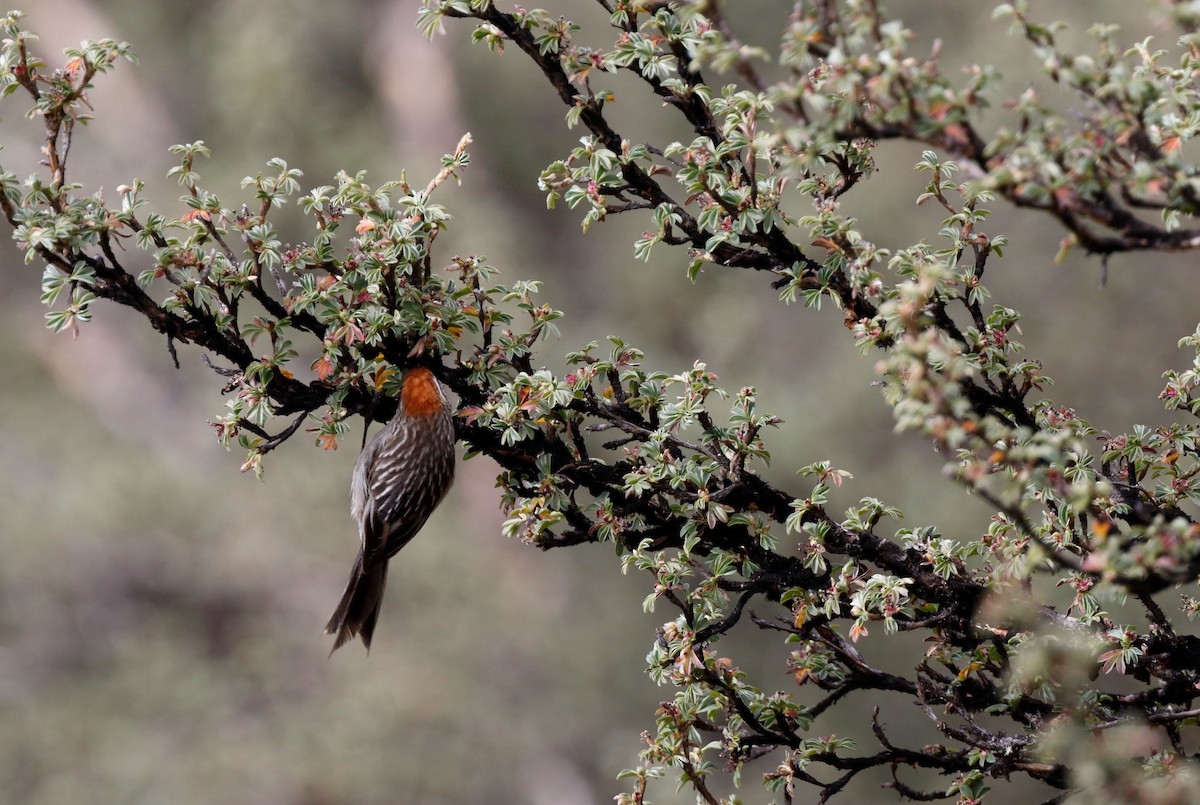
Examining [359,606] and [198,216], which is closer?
[198,216]

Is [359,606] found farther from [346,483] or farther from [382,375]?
[346,483]

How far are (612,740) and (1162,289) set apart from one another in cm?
728

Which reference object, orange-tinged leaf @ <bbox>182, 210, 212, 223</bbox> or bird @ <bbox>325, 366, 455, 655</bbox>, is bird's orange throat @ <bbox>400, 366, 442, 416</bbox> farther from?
orange-tinged leaf @ <bbox>182, 210, 212, 223</bbox>

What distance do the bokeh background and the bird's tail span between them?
7584mm

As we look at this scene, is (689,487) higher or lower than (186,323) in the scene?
lower

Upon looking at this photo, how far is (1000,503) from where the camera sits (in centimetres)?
169

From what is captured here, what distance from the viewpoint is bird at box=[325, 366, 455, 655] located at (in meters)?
3.54

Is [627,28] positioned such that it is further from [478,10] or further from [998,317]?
[998,317]

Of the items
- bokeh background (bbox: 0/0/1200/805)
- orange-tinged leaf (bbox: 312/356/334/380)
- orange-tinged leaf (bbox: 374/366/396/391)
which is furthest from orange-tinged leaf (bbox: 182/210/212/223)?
bokeh background (bbox: 0/0/1200/805)

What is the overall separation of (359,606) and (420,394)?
2.56 ft

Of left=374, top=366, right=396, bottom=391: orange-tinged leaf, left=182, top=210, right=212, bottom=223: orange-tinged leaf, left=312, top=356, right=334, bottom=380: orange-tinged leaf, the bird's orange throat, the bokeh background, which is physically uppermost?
the bokeh background

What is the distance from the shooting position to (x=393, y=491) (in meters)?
3.81

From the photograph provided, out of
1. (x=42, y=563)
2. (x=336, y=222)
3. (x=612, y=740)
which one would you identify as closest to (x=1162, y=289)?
(x=612, y=740)

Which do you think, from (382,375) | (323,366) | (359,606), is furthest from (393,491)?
(323,366)
